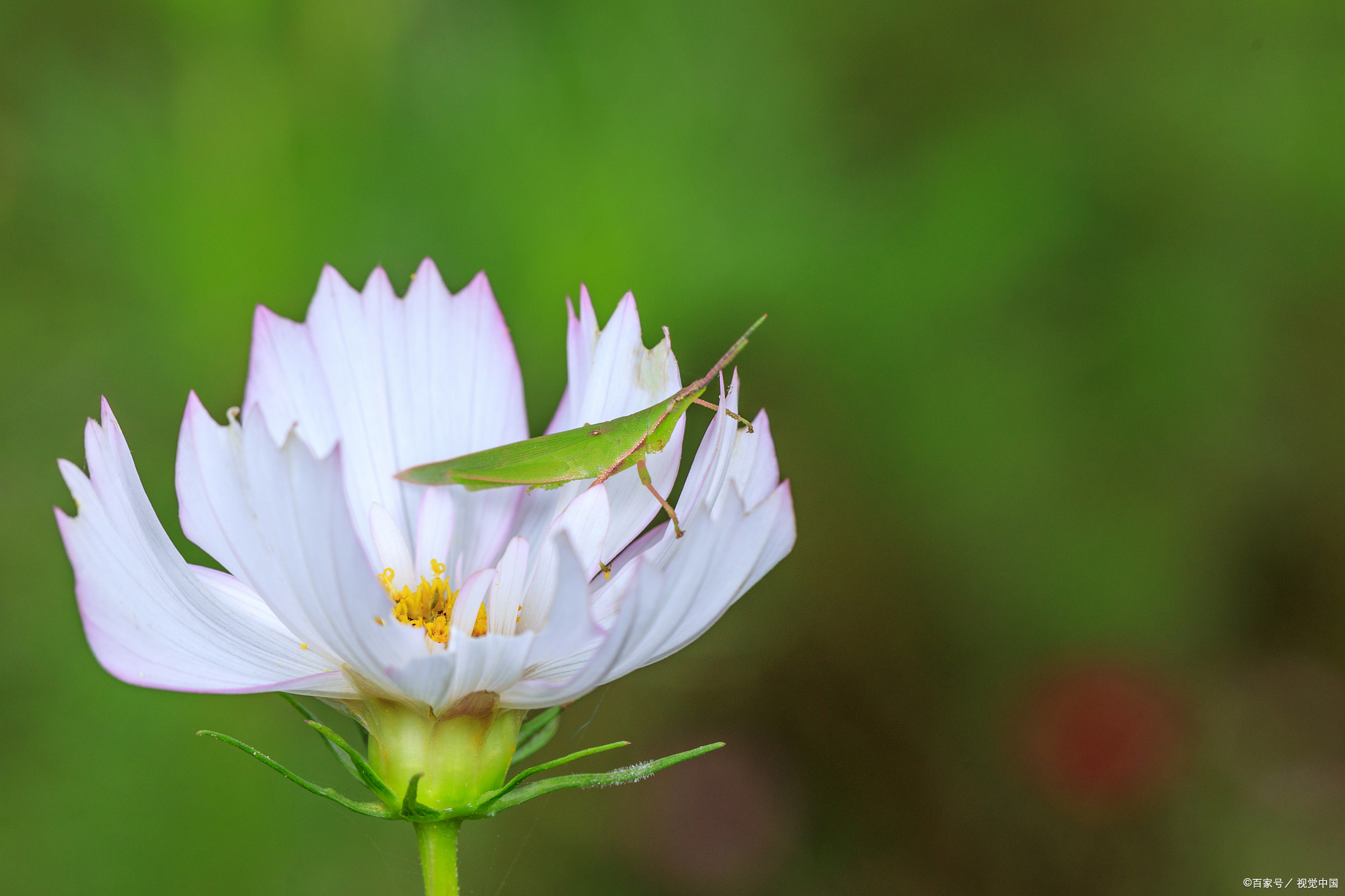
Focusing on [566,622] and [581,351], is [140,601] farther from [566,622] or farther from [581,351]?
[581,351]

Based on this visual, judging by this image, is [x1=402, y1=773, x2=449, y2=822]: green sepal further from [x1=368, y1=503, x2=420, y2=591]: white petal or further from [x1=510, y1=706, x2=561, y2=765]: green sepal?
[x1=368, y1=503, x2=420, y2=591]: white petal

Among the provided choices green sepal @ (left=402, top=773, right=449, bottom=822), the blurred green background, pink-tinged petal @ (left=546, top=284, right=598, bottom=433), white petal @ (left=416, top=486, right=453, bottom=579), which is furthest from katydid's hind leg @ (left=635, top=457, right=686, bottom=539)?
the blurred green background

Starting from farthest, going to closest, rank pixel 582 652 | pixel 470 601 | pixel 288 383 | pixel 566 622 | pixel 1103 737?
pixel 1103 737 → pixel 288 383 → pixel 470 601 → pixel 582 652 → pixel 566 622

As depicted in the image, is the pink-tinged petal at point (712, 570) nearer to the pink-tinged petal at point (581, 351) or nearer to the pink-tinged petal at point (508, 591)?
the pink-tinged petal at point (508, 591)

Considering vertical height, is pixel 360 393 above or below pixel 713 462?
above

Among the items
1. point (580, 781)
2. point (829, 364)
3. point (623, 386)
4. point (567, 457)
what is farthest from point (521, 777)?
point (829, 364)
